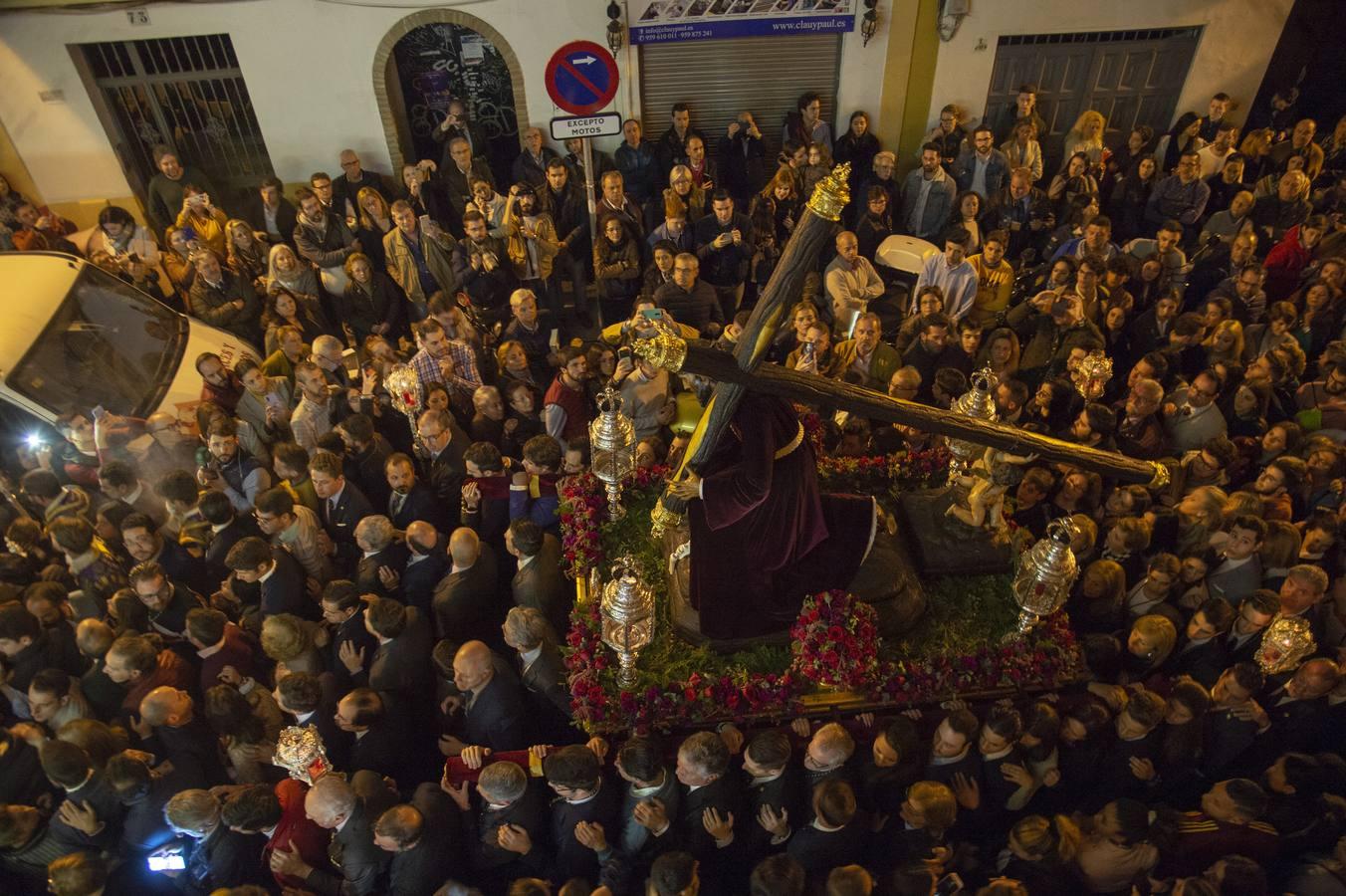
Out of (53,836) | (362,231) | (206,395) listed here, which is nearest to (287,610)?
(53,836)

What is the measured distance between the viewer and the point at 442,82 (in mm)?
11727

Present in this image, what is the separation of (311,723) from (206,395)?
3854 millimetres

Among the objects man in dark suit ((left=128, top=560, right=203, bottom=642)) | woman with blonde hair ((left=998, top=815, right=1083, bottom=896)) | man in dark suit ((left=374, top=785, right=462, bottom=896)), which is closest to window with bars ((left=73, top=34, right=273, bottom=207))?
man in dark suit ((left=128, top=560, right=203, bottom=642))

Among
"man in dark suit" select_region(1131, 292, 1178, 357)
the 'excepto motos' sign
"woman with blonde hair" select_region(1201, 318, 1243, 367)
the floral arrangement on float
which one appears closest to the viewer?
the floral arrangement on float

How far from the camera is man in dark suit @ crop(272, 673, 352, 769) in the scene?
14.7 feet

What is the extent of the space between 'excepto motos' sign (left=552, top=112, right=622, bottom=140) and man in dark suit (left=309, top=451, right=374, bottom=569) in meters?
3.72

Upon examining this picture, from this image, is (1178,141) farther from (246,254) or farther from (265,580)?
(265,580)

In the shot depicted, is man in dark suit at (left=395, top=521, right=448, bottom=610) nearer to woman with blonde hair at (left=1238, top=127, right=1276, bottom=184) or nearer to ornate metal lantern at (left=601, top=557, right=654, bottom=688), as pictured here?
ornate metal lantern at (left=601, top=557, right=654, bottom=688)

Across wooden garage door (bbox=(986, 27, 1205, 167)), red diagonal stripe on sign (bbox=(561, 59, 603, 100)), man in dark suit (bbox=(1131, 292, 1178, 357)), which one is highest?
red diagonal stripe on sign (bbox=(561, 59, 603, 100))

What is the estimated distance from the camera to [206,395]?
7.10 metres

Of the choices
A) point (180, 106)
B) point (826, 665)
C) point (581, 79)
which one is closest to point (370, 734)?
point (826, 665)

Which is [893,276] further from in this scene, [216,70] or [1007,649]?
[216,70]

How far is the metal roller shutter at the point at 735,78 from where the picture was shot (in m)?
11.5

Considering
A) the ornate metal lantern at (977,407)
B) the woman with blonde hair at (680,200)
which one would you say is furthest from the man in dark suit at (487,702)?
the woman with blonde hair at (680,200)
